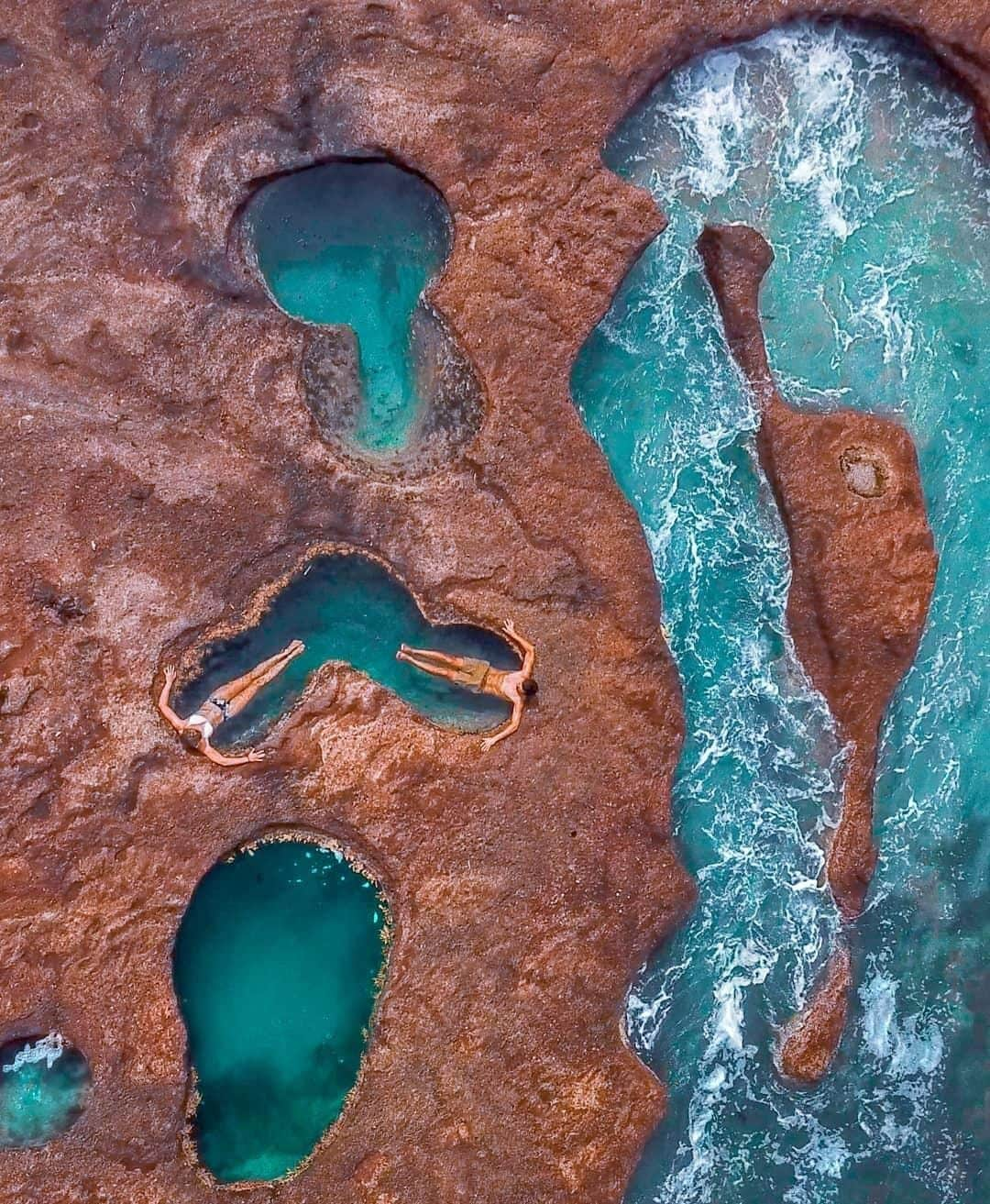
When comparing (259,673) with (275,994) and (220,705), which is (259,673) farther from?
(275,994)

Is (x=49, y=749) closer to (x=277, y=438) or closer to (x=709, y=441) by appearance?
(x=277, y=438)

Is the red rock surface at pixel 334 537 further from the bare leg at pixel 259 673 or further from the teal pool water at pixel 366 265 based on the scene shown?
the bare leg at pixel 259 673

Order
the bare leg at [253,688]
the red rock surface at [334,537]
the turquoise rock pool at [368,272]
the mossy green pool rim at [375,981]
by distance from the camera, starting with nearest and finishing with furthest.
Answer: the red rock surface at [334,537] → the mossy green pool rim at [375,981] → the bare leg at [253,688] → the turquoise rock pool at [368,272]

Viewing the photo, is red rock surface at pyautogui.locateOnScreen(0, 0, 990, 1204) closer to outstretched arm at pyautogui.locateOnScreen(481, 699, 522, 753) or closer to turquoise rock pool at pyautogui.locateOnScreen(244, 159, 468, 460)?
outstretched arm at pyautogui.locateOnScreen(481, 699, 522, 753)

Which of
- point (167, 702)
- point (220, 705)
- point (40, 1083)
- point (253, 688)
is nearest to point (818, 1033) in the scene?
point (253, 688)

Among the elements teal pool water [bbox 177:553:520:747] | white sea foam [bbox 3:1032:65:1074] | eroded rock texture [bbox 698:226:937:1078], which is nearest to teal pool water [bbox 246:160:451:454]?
teal pool water [bbox 177:553:520:747]

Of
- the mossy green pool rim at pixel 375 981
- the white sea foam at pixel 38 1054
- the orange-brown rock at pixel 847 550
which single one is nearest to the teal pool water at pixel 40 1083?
the white sea foam at pixel 38 1054

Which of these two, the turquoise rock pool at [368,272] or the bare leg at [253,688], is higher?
the turquoise rock pool at [368,272]
